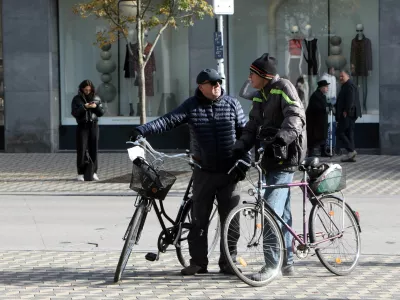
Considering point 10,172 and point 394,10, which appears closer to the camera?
point 10,172

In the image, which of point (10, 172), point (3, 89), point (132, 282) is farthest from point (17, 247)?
point (3, 89)

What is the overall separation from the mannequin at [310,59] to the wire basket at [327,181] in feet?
42.5

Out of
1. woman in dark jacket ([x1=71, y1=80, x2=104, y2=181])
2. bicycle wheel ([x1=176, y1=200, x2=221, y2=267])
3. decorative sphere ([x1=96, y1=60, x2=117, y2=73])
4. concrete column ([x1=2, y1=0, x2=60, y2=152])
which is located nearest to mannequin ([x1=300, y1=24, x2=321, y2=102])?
decorative sphere ([x1=96, y1=60, x2=117, y2=73])

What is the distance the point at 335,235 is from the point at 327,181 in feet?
1.47

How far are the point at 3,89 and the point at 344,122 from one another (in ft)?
23.6

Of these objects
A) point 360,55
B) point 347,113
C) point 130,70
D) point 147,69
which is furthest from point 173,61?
point 347,113

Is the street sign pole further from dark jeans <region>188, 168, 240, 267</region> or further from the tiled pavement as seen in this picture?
dark jeans <region>188, 168, 240, 267</region>

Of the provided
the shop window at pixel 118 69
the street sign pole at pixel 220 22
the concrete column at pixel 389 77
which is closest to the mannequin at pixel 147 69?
the shop window at pixel 118 69

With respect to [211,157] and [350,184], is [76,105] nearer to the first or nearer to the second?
[350,184]

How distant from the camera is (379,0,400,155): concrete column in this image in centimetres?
2016

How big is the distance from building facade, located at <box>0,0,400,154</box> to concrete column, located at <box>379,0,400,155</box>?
0.02 meters

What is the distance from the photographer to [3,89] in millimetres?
21438

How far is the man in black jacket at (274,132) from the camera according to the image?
26.4ft

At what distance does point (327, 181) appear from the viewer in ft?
27.5
